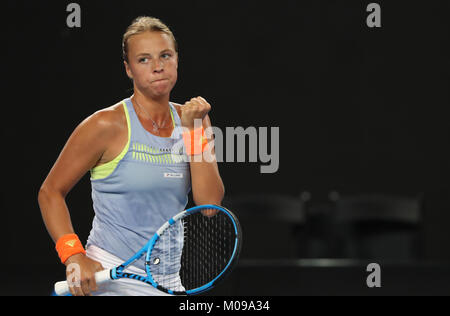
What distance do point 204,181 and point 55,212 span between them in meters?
0.43

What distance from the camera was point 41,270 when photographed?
2939 mm

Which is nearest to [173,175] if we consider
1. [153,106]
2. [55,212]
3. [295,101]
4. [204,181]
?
[204,181]

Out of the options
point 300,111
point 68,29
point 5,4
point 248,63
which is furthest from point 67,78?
point 300,111

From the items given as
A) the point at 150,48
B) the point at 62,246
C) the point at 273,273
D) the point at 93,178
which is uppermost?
the point at 150,48

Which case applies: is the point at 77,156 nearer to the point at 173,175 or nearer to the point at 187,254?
the point at 173,175

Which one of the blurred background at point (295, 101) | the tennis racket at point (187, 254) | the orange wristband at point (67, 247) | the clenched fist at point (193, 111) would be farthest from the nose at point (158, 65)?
the blurred background at point (295, 101)

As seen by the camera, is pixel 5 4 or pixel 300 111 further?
pixel 300 111

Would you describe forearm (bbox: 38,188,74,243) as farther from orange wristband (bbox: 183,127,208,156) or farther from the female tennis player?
orange wristband (bbox: 183,127,208,156)

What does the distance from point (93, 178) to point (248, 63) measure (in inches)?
136

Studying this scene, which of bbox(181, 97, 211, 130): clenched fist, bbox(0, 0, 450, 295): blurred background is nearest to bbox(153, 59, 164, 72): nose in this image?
bbox(181, 97, 211, 130): clenched fist

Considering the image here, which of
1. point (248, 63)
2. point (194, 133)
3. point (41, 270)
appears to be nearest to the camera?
point (194, 133)

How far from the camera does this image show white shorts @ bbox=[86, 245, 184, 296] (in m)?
1.78

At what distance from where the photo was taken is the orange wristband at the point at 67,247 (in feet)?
5.48
